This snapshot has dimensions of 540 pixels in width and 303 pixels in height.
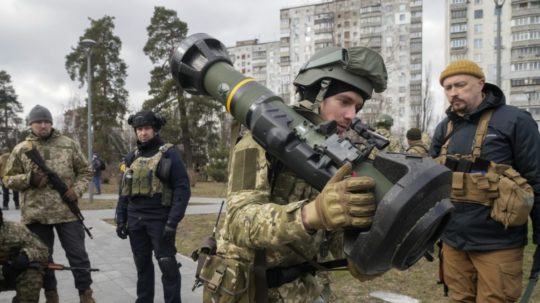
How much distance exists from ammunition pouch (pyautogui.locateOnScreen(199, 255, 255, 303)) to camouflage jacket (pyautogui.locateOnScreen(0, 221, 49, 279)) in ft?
8.71

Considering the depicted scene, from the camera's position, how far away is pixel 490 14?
149 feet

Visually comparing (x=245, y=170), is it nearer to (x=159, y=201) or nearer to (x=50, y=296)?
(x=159, y=201)

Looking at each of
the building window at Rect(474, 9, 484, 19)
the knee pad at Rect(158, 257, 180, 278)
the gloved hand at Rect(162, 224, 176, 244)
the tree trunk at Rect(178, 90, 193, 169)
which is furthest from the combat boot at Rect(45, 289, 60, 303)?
the building window at Rect(474, 9, 484, 19)

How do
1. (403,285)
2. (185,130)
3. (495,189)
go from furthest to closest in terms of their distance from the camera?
(185,130) → (403,285) → (495,189)

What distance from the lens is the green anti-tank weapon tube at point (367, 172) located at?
118 cm

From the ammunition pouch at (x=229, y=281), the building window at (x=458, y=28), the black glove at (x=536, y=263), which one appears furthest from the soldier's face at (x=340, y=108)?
the building window at (x=458, y=28)

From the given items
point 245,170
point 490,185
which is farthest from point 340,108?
point 490,185

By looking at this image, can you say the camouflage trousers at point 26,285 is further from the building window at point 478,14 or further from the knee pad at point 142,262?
the building window at point 478,14

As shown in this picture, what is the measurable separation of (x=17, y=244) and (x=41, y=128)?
1488 millimetres

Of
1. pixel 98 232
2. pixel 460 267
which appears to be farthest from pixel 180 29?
pixel 460 267

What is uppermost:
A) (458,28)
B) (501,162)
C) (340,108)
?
(458,28)

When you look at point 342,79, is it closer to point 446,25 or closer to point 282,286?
point 282,286

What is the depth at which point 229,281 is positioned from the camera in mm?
1821

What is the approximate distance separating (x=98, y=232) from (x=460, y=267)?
806 centimetres
